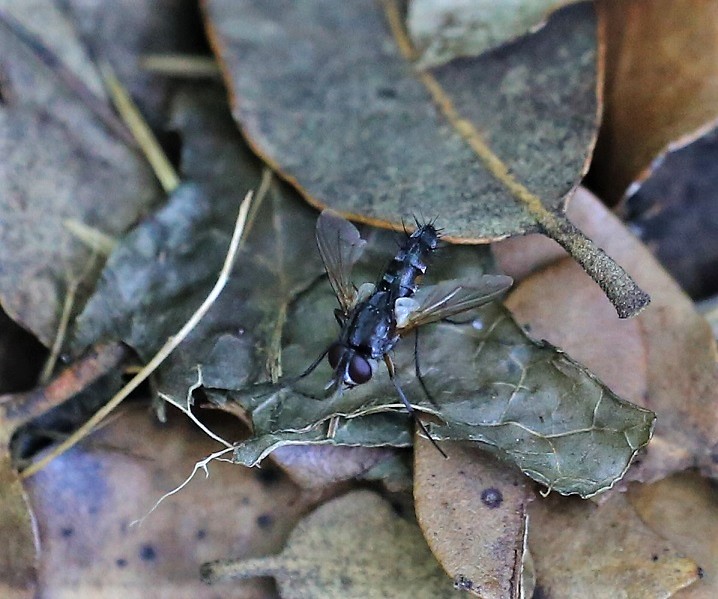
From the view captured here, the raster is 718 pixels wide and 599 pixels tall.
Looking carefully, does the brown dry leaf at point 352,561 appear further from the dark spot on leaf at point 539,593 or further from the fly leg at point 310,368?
the fly leg at point 310,368

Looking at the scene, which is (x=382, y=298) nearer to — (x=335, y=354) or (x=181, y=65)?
(x=335, y=354)

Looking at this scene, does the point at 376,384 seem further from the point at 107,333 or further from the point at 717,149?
the point at 717,149

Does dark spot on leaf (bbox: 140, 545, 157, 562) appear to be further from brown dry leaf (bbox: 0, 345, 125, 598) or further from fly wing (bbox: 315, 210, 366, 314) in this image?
fly wing (bbox: 315, 210, 366, 314)

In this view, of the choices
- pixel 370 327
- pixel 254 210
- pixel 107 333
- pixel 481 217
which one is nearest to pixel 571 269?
pixel 481 217

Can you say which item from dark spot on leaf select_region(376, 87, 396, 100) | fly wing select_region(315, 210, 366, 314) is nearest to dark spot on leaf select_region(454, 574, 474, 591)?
fly wing select_region(315, 210, 366, 314)

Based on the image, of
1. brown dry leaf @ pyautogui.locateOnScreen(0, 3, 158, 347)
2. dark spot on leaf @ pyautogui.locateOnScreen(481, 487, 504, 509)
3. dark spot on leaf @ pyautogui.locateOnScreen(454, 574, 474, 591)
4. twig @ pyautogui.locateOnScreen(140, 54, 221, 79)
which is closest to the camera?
dark spot on leaf @ pyautogui.locateOnScreen(454, 574, 474, 591)

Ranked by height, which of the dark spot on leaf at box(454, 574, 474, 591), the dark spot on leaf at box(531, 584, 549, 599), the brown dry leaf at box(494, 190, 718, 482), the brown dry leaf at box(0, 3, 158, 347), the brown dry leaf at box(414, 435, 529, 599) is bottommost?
the dark spot on leaf at box(531, 584, 549, 599)
